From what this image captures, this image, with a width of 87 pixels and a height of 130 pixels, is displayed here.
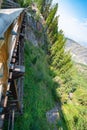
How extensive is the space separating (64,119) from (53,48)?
1668 centimetres

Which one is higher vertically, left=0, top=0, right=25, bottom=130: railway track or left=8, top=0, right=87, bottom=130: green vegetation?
left=8, top=0, right=87, bottom=130: green vegetation

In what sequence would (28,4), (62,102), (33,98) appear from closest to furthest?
1. (33,98)
2. (62,102)
3. (28,4)

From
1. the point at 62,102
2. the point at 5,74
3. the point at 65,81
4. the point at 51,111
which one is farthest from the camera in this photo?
the point at 65,81

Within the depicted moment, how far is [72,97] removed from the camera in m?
36.7

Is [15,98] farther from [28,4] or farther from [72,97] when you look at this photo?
Result: [72,97]

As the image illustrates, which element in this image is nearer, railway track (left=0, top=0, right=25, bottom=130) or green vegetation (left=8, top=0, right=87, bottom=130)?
railway track (left=0, top=0, right=25, bottom=130)

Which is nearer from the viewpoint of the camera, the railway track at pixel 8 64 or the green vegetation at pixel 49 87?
the railway track at pixel 8 64

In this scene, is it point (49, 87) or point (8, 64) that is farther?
point (49, 87)

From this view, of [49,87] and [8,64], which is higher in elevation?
[49,87]

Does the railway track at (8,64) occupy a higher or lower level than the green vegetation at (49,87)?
lower

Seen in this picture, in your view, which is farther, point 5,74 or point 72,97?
point 72,97

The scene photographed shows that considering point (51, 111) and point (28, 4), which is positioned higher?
point (28, 4)

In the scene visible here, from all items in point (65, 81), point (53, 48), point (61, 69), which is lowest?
point (65, 81)

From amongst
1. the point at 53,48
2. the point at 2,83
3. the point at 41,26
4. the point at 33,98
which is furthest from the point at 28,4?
the point at 2,83
